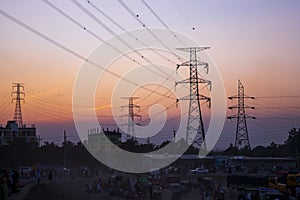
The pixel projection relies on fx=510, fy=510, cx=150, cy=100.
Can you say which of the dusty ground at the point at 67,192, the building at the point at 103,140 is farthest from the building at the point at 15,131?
the dusty ground at the point at 67,192

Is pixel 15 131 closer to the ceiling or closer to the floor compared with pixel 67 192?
closer to the ceiling

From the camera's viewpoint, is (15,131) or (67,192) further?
(15,131)

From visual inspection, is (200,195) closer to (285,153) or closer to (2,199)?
(2,199)

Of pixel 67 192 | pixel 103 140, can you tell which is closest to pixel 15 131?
pixel 103 140

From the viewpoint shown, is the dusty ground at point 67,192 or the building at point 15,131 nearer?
the dusty ground at point 67,192

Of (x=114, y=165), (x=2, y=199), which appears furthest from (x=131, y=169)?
(x=2, y=199)

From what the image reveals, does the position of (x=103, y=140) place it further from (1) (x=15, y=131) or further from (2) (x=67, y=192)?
(2) (x=67, y=192)

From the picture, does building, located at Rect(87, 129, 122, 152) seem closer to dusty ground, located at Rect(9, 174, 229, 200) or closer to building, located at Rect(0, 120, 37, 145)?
building, located at Rect(0, 120, 37, 145)

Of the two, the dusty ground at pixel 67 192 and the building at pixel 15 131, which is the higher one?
the building at pixel 15 131

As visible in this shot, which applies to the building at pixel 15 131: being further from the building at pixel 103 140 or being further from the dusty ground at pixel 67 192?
the dusty ground at pixel 67 192

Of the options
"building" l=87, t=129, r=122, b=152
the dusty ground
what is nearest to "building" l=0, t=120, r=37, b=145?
"building" l=87, t=129, r=122, b=152

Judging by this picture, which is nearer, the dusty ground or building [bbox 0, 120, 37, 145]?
the dusty ground
